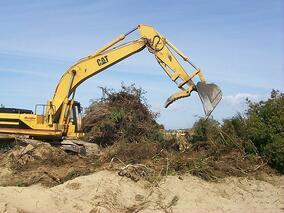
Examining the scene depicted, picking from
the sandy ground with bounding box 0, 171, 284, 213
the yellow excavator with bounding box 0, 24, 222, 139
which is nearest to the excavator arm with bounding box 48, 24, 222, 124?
the yellow excavator with bounding box 0, 24, 222, 139

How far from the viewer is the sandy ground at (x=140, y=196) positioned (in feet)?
35.8

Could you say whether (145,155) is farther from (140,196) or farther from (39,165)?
(39,165)

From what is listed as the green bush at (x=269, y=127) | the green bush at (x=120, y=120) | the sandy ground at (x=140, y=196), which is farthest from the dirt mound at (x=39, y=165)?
the green bush at (x=269, y=127)

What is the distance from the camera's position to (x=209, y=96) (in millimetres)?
16328

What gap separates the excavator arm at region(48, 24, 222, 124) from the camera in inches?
688

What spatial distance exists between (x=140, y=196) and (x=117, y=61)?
777cm

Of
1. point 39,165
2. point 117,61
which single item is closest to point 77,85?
point 117,61

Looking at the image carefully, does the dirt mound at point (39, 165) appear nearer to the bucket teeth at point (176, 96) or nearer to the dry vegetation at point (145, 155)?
the dry vegetation at point (145, 155)

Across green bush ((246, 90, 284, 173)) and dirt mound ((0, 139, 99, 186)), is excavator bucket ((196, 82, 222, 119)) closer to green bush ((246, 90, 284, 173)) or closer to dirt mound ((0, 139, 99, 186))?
green bush ((246, 90, 284, 173))

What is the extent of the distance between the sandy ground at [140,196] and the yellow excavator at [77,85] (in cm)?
434

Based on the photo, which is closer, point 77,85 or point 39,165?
point 39,165

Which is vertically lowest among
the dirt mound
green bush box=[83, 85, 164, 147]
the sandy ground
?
the sandy ground

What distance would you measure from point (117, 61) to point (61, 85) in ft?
7.51

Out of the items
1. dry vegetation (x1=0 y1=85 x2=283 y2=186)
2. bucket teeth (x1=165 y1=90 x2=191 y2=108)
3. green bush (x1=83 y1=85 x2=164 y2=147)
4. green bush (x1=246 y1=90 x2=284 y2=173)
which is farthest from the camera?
green bush (x1=83 y1=85 x2=164 y2=147)
